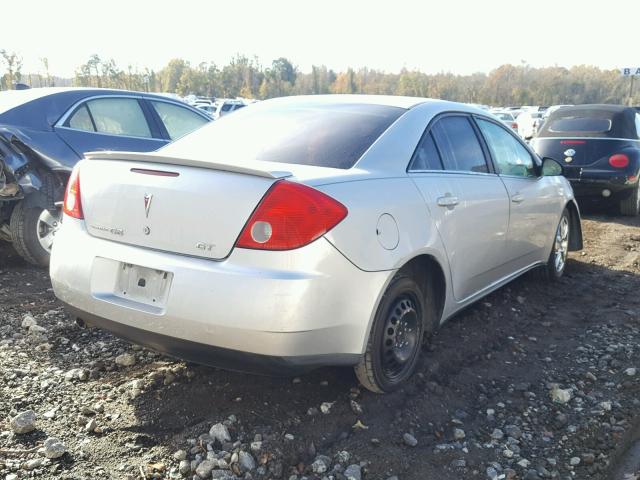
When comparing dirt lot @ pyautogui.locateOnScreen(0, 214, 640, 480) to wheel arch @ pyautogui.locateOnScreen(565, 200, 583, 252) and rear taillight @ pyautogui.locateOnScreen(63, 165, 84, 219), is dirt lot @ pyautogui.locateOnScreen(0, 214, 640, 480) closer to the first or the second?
rear taillight @ pyautogui.locateOnScreen(63, 165, 84, 219)

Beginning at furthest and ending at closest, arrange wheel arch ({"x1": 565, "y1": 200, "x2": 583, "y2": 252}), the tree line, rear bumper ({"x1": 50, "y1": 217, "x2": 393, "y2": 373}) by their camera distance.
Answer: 1. the tree line
2. wheel arch ({"x1": 565, "y1": 200, "x2": 583, "y2": 252})
3. rear bumper ({"x1": 50, "y1": 217, "x2": 393, "y2": 373})

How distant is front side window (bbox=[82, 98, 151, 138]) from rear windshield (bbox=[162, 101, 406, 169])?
2585mm

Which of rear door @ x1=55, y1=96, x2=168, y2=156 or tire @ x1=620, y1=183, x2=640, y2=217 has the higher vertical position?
rear door @ x1=55, y1=96, x2=168, y2=156

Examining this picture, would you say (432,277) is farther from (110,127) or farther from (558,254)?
(110,127)

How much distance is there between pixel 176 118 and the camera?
6.83 metres

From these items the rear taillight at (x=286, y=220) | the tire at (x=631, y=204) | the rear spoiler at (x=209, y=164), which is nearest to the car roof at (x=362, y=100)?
the rear spoiler at (x=209, y=164)

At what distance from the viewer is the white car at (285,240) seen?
8.50 ft

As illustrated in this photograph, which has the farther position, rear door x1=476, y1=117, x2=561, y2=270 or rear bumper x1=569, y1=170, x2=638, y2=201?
rear bumper x1=569, y1=170, x2=638, y2=201

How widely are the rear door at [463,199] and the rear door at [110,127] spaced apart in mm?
3427

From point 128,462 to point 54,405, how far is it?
68 cm

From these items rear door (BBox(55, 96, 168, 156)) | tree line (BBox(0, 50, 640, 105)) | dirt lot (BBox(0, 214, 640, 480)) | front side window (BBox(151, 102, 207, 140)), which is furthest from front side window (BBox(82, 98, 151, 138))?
tree line (BBox(0, 50, 640, 105))

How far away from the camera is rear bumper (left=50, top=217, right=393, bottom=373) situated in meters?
2.55

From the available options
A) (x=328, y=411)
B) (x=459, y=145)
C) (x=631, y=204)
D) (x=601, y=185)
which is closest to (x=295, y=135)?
(x=459, y=145)

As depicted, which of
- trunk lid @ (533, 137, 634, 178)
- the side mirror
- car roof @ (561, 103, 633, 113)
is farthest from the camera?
car roof @ (561, 103, 633, 113)
